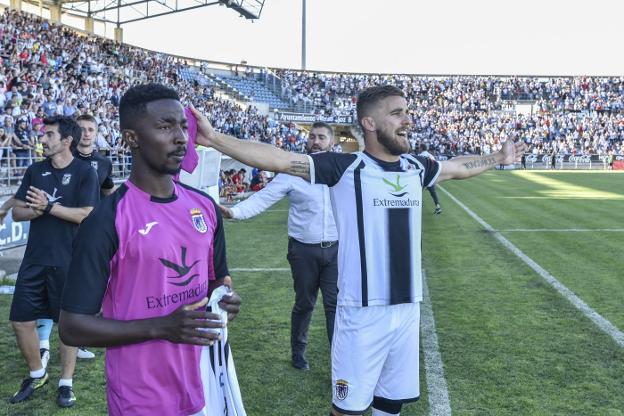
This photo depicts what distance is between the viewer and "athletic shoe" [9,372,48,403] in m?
5.14

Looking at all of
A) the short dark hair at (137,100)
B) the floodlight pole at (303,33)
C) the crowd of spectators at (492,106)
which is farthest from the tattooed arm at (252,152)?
the floodlight pole at (303,33)

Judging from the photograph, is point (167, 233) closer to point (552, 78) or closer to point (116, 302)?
point (116, 302)

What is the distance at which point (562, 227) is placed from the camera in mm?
15344

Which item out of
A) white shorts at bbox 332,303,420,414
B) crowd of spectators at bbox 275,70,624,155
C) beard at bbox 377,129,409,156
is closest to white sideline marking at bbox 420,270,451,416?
white shorts at bbox 332,303,420,414

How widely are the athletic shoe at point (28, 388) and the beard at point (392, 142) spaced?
11.8 feet

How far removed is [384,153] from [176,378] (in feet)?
6.12

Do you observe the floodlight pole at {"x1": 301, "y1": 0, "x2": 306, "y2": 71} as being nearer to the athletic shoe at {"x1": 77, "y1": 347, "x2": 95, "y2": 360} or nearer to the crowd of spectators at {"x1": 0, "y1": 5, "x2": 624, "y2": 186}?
the crowd of spectators at {"x1": 0, "y1": 5, "x2": 624, "y2": 186}

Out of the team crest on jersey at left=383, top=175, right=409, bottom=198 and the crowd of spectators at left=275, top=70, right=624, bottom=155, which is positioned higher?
the crowd of spectators at left=275, top=70, right=624, bottom=155

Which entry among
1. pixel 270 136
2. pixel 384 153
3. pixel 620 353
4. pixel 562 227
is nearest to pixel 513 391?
→ pixel 620 353

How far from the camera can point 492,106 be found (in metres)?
61.7

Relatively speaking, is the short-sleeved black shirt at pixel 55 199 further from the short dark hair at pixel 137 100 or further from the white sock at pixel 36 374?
the short dark hair at pixel 137 100

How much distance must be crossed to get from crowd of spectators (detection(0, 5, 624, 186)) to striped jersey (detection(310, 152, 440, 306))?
1696cm

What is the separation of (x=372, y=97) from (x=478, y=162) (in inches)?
41.3

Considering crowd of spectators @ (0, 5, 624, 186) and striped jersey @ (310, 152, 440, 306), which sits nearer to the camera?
striped jersey @ (310, 152, 440, 306)
